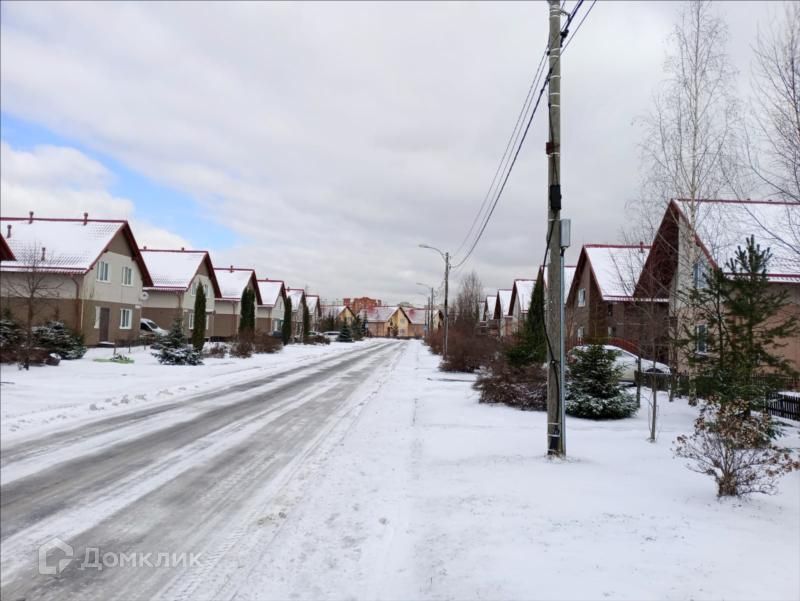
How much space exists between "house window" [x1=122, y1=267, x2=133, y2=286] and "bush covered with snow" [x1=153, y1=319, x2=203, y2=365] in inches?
423

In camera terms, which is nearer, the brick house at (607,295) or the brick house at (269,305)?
the brick house at (607,295)

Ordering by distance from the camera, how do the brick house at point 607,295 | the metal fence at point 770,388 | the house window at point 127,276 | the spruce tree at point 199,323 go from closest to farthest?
the metal fence at point 770,388
the brick house at point 607,295
the spruce tree at point 199,323
the house window at point 127,276

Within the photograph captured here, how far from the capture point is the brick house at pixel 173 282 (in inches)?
1582

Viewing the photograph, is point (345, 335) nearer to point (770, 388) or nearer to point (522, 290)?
point (522, 290)

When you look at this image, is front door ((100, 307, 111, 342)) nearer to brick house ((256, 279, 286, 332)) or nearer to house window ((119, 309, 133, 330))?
house window ((119, 309, 133, 330))

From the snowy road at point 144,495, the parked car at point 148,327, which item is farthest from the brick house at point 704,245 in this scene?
the parked car at point 148,327

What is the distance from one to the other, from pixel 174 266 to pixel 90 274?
1357 centimetres

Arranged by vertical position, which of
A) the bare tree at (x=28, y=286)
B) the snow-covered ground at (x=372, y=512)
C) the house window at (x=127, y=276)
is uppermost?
the house window at (x=127, y=276)

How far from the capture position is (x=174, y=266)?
41.9 meters

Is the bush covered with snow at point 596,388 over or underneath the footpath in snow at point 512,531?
over

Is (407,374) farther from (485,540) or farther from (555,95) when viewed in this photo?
(485,540)

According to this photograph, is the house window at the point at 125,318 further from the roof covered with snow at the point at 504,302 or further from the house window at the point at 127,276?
the roof covered with snow at the point at 504,302

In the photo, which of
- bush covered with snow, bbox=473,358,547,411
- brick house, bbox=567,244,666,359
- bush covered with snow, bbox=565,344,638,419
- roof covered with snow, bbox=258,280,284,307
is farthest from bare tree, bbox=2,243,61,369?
roof covered with snow, bbox=258,280,284,307

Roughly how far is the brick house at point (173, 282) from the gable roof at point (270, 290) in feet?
49.7
